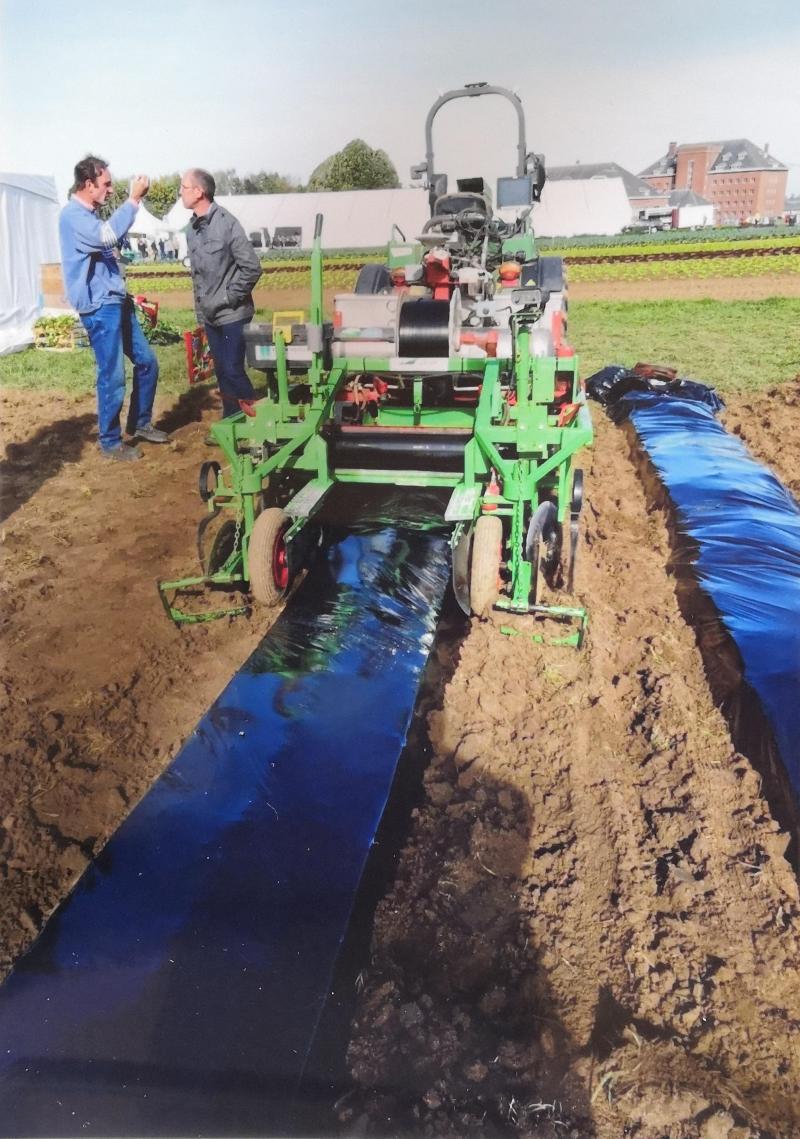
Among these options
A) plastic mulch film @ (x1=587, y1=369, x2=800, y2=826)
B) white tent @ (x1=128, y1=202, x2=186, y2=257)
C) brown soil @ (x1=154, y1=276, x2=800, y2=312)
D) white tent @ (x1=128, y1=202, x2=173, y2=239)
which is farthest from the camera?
brown soil @ (x1=154, y1=276, x2=800, y2=312)

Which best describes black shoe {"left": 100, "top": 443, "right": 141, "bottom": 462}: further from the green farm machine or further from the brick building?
the brick building

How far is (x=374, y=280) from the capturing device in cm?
608

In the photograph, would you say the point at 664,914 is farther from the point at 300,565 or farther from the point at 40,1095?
the point at 300,565

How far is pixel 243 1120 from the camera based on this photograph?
1.85 metres

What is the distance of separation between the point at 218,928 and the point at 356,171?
190 inches

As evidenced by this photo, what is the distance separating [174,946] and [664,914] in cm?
144

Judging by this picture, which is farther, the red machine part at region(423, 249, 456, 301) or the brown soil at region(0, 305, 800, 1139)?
the red machine part at region(423, 249, 456, 301)

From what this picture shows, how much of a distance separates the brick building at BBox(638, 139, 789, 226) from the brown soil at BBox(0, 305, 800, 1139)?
223 cm

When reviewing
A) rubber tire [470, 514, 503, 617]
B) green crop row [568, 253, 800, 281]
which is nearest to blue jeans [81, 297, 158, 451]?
rubber tire [470, 514, 503, 617]

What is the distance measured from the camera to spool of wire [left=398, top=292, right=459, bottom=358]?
4.34 meters

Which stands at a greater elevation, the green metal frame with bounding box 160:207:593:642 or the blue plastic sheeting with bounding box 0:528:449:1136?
the green metal frame with bounding box 160:207:593:642

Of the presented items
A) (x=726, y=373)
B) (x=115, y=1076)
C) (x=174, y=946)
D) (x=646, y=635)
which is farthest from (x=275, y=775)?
(x=726, y=373)

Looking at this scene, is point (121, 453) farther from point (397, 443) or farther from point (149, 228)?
point (149, 228)

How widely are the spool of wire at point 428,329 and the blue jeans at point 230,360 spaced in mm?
1783
